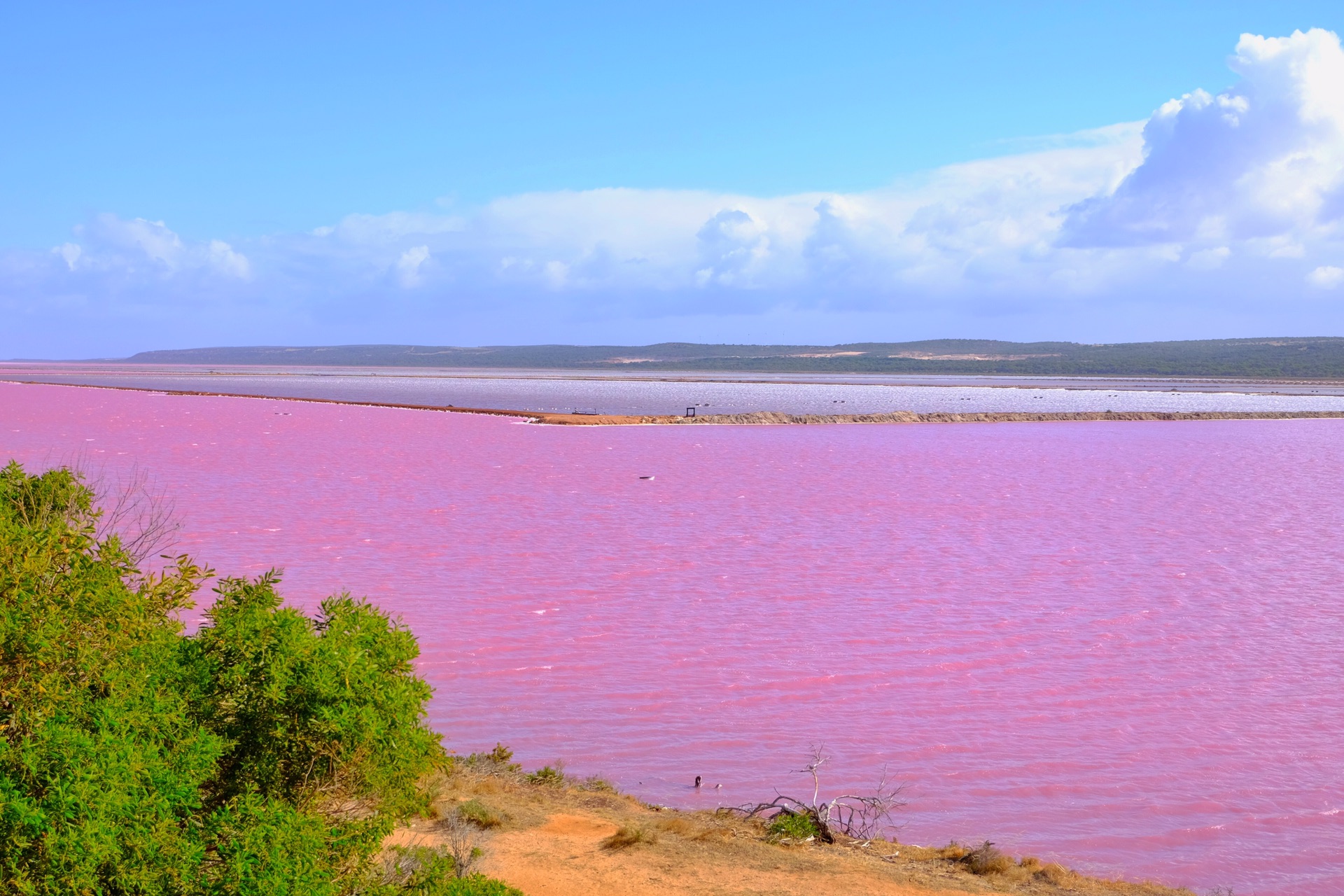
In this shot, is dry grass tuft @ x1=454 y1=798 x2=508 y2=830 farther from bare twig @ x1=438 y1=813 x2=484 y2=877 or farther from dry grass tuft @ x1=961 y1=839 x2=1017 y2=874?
dry grass tuft @ x1=961 y1=839 x2=1017 y2=874

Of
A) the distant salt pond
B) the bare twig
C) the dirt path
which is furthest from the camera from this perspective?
the distant salt pond

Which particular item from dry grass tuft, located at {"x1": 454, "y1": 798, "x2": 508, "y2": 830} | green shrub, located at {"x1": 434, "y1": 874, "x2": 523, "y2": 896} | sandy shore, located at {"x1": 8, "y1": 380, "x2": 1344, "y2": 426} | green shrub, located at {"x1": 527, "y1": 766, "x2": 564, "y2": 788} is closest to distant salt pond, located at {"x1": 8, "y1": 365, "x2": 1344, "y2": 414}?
sandy shore, located at {"x1": 8, "y1": 380, "x2": 1344, "y2": 426}

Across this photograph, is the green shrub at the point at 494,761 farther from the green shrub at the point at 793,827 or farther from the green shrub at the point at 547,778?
the green shrub at the point at 793,827

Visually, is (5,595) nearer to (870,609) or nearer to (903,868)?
(903,868)

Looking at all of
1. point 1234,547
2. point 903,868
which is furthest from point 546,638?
point 1234,547

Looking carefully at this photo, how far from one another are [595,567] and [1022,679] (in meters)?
7.22

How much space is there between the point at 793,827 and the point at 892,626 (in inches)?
250

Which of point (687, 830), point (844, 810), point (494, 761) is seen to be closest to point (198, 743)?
point (687, 830)

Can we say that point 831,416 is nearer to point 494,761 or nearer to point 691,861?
point 494,761

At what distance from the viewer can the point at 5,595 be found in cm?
539

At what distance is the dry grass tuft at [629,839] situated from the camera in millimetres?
7297

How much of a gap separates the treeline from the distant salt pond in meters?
58.0

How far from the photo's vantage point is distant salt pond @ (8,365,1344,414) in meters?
72.6

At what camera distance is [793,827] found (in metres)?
7.50
